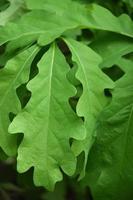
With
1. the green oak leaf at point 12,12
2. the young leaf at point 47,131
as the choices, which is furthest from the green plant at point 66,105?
the green oak leaf at point 12,12

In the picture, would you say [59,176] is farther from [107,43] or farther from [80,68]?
[107,43]

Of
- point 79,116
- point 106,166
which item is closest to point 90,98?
point 79,116

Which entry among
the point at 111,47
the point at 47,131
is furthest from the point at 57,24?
the point at 47,131

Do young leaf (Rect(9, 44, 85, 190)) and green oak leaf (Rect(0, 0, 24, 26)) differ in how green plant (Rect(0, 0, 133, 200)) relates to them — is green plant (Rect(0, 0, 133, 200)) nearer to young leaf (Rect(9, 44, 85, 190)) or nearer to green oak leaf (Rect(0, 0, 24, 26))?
young leaf (Rect(9, 44, 85, 190))

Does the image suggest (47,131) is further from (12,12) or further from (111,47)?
(12,12)

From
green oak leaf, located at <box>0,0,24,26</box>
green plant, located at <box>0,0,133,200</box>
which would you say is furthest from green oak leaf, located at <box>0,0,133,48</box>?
green oak leaf, located at <box>0,0,24,26</box>

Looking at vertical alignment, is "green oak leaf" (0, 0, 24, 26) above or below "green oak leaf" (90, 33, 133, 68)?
above
